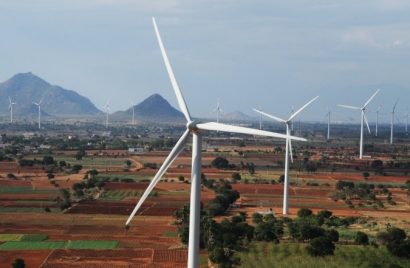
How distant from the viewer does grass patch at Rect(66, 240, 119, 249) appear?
4621 cm

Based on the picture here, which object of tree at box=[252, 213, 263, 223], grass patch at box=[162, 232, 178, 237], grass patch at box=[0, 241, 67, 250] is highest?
tree at box=[252, 213, 263, 223]

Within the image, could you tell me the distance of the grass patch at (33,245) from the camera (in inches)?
1797

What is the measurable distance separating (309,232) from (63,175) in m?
53.0

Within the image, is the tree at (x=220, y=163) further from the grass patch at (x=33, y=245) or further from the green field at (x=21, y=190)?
the grass patch at (x=33, y=245)

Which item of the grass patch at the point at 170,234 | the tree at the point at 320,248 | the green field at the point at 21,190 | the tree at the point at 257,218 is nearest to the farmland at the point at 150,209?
the grass patch at the point at 170,234

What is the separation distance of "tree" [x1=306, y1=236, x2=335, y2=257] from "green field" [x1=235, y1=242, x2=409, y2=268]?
0.42 metres

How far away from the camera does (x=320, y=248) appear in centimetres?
4209

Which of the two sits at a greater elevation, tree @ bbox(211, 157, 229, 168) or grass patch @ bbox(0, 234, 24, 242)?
tree @ bbox(211, 157, 229, 168)

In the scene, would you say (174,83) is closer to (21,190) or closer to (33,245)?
(33,245)

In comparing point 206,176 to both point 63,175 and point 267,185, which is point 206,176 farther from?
point 63,175

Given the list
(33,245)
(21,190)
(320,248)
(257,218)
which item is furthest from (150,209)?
(320,248)

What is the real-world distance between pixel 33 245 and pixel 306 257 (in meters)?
19.3

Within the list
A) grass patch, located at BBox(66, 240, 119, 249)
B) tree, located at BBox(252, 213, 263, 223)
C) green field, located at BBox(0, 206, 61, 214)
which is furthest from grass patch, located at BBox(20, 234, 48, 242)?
tree, located at BBox(252, 213, 263, 223)

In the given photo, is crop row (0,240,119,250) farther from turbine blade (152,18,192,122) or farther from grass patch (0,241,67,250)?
turbine blade (152,18,192,122)
